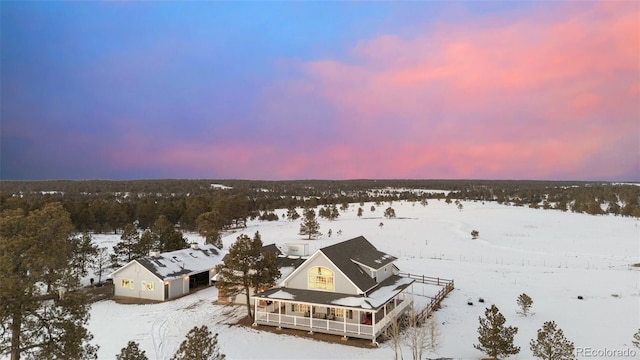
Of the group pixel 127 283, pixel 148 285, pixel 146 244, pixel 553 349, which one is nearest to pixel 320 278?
pixel 553 349

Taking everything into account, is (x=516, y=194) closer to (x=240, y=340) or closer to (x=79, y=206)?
(x=79, y=206)

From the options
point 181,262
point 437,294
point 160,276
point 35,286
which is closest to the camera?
point 35,286

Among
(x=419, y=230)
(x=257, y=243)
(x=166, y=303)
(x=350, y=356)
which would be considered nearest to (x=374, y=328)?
(x=350, y=356)

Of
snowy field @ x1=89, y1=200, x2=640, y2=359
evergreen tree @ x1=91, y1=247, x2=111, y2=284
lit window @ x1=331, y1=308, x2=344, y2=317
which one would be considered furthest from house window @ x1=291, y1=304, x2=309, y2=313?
evergreen tree @ x1=91, y1=247, x2=111, y2=284

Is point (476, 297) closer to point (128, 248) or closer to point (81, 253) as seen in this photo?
point (128, 248)

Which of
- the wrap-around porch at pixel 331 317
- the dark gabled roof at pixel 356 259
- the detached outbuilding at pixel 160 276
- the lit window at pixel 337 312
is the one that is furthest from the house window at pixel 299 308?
the detached outbuilding at pixel 160 276

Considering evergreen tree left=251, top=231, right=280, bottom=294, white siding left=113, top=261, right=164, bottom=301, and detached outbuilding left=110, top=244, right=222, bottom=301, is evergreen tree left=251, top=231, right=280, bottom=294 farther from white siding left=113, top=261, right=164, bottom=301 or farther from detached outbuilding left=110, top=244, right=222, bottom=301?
white siding left=113, top=261, right=164, bottom=301

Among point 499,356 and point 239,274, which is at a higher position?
point 239,274
